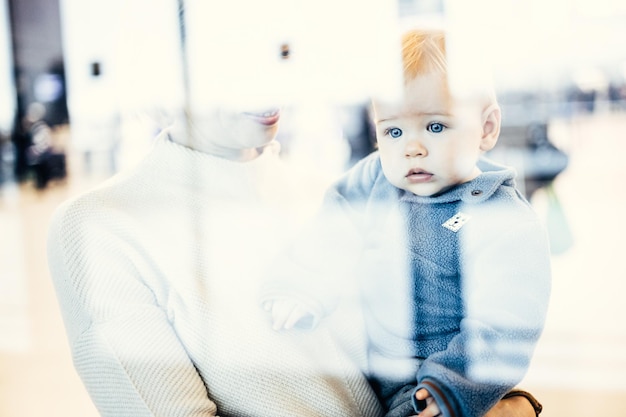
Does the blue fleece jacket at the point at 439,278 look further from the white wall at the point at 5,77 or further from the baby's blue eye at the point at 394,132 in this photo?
the white wall at the point at 5,77

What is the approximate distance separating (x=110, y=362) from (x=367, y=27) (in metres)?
0.63

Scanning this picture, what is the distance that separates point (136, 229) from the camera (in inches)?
41.3

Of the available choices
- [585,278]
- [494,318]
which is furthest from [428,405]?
[585,278]

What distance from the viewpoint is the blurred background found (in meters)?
0.96

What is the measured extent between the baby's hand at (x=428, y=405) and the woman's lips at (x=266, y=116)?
0.48 meters

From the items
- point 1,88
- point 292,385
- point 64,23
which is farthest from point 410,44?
point 1,88

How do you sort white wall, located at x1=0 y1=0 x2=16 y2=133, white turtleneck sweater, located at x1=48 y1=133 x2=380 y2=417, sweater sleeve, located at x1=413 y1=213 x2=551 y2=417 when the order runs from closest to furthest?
1. sweater sleeve, located at x1=413 y1=213 x2=551 y2=417
2. white turtleneck sweater, located at x1=48 y1=133 x2=380 y2=417
3. white wall, located at x1=0 y1=0 x2=16 y2=133

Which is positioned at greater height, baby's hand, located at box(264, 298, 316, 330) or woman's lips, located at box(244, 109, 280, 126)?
woman's lips, located at box(244, 109, 280, 126)

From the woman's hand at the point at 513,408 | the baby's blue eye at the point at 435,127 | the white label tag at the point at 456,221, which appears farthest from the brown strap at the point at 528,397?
the baby's blue eye at the point at 435,127

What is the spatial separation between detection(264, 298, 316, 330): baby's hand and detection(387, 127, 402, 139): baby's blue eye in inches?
11.7

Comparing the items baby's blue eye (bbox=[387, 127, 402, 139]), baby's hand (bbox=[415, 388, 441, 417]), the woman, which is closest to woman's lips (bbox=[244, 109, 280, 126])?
the woman

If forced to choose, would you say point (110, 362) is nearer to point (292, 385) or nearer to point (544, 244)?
point (292, 385)

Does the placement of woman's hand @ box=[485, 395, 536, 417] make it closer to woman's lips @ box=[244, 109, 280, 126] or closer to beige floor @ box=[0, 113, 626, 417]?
beige floor @ box=[0, 113, 626, 417]

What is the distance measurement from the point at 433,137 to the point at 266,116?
0.29 metres
